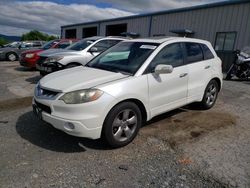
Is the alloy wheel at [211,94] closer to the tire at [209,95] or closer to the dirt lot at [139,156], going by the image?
the tire at [209,95]

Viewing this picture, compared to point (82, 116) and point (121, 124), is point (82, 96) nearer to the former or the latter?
point (82, 116)

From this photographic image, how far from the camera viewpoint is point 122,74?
146 inches

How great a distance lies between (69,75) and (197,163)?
241 centimetres

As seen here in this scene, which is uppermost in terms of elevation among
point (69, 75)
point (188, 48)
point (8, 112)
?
point (188, 48)

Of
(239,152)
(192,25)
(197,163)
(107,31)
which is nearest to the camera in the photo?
(197,163)

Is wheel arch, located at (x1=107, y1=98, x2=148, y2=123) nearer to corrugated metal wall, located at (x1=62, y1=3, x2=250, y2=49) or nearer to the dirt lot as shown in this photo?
the dirt lot

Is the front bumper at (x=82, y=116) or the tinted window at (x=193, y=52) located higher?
the tinted window at (x=193, y=52)

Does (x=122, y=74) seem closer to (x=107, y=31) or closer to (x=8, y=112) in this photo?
(x=8, y=112)

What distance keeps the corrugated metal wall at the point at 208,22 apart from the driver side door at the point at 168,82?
11.4 m

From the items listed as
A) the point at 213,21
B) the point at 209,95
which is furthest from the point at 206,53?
the point at 213,21

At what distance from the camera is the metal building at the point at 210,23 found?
14.1 m

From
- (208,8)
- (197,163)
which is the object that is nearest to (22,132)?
(197,163)

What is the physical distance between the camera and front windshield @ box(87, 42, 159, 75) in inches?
155

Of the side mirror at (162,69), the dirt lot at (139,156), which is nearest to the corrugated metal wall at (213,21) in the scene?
the dirt lot at (139,156)
